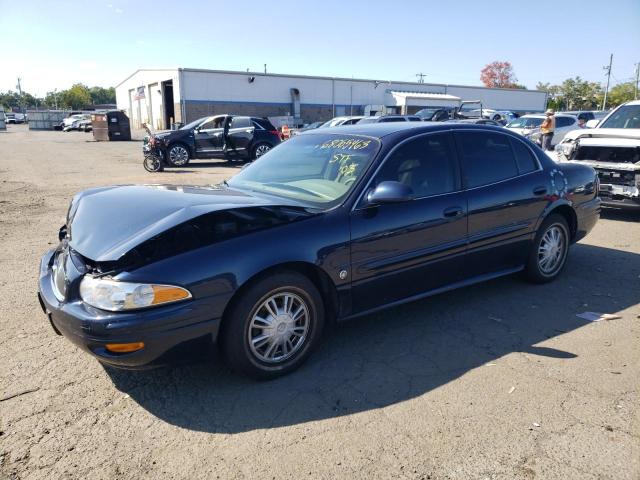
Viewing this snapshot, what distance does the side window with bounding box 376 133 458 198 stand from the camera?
3.84m

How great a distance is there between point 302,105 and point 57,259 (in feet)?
131

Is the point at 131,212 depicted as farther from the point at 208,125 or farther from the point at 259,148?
the point at 208,125

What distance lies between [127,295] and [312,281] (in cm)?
124

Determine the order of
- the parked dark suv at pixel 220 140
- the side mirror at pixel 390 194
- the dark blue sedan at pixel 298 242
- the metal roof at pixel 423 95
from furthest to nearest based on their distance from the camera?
1. the metal roof at pixel 423 95
2. the parked dark suv at pixel 220 140
3. the side mirror at pixel 390 194
4. the dark blue sedan at pixel 298 242

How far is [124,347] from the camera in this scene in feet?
8.97

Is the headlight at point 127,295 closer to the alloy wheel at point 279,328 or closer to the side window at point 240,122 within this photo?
the alloy wheel at point 279,328

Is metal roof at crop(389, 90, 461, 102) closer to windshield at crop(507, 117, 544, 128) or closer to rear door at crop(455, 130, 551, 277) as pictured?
windshield at crop(507, 117, 544, 128)

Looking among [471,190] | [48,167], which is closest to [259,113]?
[48,167]

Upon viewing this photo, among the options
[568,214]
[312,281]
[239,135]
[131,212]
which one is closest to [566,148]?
[568,214]

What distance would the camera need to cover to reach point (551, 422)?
2812mm

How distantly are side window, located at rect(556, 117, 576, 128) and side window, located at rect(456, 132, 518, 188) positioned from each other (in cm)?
1726

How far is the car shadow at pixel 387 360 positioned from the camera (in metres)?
2.96

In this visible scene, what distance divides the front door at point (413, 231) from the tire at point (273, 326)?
1.32 ft

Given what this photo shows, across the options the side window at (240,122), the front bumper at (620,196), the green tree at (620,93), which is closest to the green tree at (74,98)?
the green tree at (620,93)
